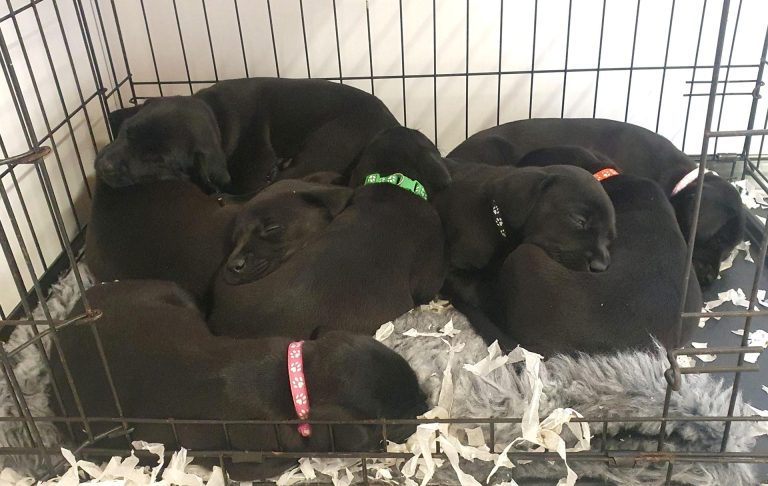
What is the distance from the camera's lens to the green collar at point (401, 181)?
5.97 ft

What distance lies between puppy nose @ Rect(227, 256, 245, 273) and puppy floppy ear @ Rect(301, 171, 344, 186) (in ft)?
1.43

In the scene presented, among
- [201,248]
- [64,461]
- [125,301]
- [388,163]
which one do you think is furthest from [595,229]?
[64,461]

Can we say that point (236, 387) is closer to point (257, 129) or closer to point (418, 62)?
point (257, 129)

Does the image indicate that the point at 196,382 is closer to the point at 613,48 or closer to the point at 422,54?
the point at 422,54

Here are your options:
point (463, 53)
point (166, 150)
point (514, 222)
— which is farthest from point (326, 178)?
point (463, 53)

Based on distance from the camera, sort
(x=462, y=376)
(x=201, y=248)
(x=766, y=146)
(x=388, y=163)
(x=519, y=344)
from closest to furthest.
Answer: (x=462, y=376), (x=519, y=344), (x=201, y=248), (x=388, y=163), (x=766, y=146)

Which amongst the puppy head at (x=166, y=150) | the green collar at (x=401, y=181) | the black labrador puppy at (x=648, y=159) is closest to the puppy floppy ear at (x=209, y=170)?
the puppy head at (x=166, y=150)

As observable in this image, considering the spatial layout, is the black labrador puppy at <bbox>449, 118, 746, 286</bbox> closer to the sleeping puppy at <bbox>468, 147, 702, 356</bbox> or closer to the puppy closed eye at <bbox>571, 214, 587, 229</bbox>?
the sleeping puppy at <bbox>468, 147, 702, 356</bbox>

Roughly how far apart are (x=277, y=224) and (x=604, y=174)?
3.09 feet

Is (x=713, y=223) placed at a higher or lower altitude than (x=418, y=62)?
lower

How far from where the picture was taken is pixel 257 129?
7.50ft

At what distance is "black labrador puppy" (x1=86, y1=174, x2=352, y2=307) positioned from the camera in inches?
67.6

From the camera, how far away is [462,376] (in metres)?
1.45

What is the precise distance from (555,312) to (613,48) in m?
1.38
